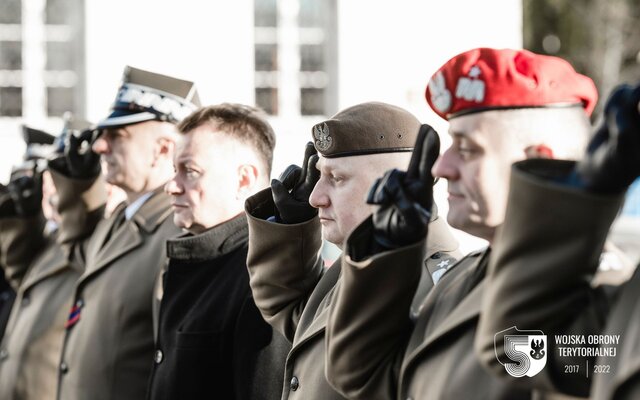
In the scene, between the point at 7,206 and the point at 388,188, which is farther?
the point at 7,206

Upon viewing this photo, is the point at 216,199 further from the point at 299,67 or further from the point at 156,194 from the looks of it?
the point at 299,67

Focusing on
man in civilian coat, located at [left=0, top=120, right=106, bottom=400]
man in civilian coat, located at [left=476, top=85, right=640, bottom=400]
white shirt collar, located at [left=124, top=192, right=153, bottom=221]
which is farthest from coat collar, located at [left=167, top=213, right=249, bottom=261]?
man in civilian coat, located at [left=476, top=85, right=640, bottom=400]

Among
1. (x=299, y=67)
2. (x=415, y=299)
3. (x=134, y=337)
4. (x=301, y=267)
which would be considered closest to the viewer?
(x=415, y=299)

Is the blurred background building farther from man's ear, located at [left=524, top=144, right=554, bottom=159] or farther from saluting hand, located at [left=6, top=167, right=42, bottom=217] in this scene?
man's ear, located at [left=524, top=144, right=554, bottom=159]

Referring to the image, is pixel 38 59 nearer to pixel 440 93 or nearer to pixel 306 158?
pixel 306 158

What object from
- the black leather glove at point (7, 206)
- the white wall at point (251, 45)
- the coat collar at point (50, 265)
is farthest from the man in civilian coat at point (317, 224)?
the white wall at point (251, 45)

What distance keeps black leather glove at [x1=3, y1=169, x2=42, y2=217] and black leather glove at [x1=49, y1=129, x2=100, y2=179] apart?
32.7 inches

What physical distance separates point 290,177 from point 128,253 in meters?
1.32

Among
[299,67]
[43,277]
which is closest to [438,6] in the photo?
[299,67]

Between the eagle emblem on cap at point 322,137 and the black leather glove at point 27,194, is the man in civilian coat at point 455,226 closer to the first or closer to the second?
the eagle emblem on cap at point 322,137

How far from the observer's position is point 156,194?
193 inches

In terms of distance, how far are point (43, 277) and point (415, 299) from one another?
126 inches

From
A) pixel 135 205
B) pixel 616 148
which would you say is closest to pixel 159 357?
pixel 135 205

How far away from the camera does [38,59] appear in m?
13.0
